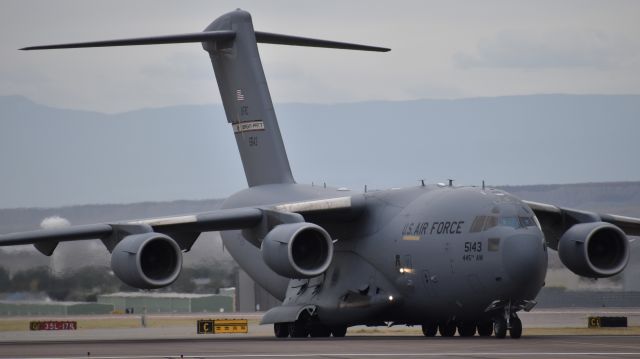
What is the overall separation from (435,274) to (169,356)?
329 inches

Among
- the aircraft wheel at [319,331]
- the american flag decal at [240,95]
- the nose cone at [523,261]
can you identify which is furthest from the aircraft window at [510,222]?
the american flag decal at [240,95]

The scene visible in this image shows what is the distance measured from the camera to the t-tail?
32781 millimetres

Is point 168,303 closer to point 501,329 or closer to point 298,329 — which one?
point 298,329

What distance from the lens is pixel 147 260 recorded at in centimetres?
2761

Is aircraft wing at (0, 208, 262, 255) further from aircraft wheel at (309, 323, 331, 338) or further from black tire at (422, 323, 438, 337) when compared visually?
black tire at (422, 323, 438, 337)

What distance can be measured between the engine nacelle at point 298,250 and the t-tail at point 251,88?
15.5 ft

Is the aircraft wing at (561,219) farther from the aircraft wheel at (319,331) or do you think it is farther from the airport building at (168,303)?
the airport building at (168,303)

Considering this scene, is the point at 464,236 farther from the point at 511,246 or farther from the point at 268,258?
the point at 268,258

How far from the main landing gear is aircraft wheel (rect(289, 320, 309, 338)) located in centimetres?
263

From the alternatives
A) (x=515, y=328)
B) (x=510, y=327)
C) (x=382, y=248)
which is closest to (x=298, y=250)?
(x=382, y=248)

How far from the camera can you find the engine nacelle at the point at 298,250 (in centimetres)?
2692

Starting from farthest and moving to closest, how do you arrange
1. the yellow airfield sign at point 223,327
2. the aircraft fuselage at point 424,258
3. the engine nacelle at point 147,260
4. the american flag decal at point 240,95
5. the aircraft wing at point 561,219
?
1. the yellow airfield sign at point 223,327
2. the american flag decal at point 240,95
3. the aircraft wing at point 561,219
4. the engine nacelle at point 147,260
5. the aircraft fuselage at point 424,258

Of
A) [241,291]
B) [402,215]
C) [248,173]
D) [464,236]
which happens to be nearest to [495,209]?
[464,236]

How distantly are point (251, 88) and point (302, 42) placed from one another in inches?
65.5
